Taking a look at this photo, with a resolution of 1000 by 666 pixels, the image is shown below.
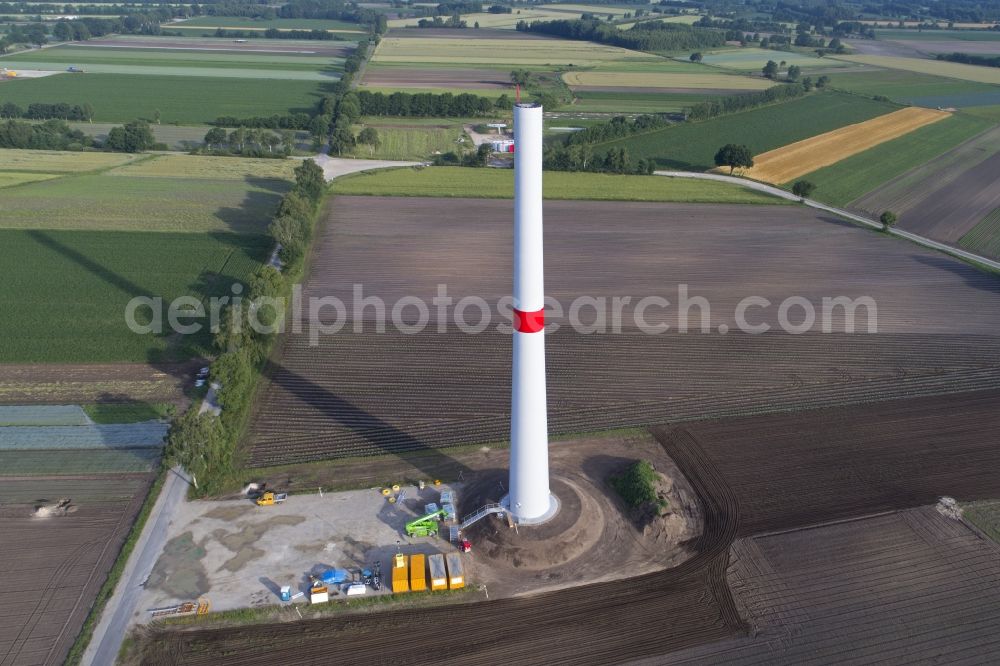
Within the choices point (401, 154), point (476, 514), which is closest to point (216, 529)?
point (476, 514)

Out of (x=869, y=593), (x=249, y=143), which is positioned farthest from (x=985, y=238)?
(x=249, y=143)

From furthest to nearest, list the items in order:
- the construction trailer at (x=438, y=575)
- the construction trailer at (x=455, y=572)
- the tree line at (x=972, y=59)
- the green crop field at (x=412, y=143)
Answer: the tree line at (x=972, y=59), the green crop field at (x=412, y=143), the construction trailer at (x=455, y=572), the construction trailer at (x=438, y=575)

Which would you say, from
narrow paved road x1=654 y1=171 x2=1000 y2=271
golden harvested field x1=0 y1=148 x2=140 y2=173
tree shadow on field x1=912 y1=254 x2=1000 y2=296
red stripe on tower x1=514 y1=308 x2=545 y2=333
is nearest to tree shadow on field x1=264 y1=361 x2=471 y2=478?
red stripe on tower x1=514 y1=308 x2=545 y2=333

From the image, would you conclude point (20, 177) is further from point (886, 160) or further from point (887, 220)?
point (886, 160)

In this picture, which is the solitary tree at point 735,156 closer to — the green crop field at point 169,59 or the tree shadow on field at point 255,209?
the tree shadow on field at point 255,209

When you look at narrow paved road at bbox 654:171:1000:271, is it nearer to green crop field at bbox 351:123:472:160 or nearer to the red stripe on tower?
green crop field at bbox 351:123:472:160

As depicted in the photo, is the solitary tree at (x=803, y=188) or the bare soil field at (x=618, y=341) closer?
the bare soil field at (x=618, y=341)

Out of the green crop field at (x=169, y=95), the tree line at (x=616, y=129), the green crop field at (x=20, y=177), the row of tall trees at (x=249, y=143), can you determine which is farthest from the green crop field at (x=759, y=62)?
the green crop field at (x=20, y=177)
